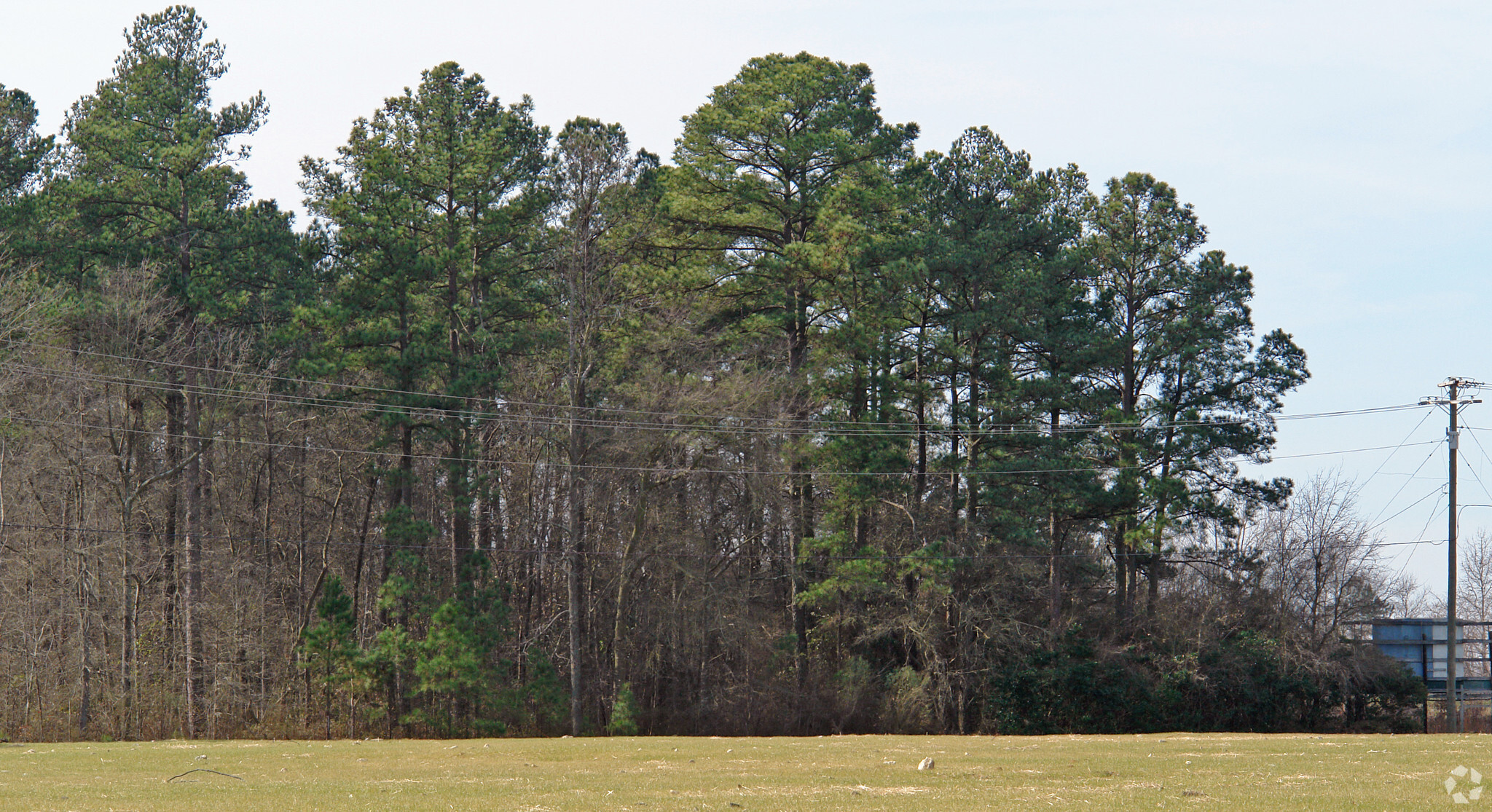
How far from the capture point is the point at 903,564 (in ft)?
117

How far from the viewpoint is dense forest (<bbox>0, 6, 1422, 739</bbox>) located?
3391cm

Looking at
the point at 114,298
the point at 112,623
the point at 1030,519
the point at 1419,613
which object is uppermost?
the point at 114,298

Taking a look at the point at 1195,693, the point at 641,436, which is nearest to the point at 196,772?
the point at 641,436

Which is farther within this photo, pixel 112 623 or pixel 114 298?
pixel 112 623

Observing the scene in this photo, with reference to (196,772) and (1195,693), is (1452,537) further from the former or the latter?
(196,772)

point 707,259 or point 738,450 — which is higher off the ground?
point 707,259

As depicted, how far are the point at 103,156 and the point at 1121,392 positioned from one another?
30270 millimetres

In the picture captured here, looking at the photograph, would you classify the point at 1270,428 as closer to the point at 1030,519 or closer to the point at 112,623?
the point at 1030,519

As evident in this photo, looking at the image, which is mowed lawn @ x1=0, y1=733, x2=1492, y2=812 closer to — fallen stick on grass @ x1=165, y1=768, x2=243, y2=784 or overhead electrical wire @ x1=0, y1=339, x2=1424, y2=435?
fallen stick on grass @ x1=165, y1=768, x2=243, y2=784

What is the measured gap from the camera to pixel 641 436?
34.8 m

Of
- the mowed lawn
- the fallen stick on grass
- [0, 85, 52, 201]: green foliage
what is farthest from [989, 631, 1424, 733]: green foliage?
[0, 85, 52, 201]: green foliage

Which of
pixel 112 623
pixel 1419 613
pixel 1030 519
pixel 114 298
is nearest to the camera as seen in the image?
pixel 114 298

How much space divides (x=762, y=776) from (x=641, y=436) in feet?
66.3

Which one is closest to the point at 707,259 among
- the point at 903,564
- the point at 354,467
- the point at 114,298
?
the point at 903,564
